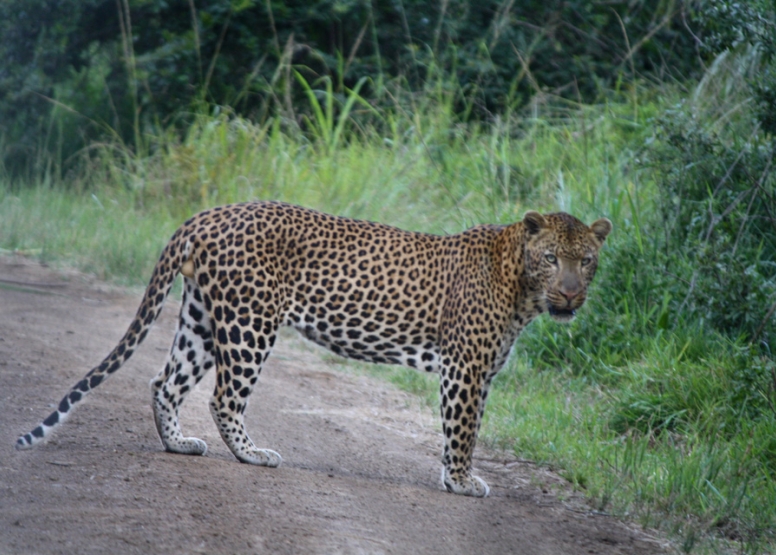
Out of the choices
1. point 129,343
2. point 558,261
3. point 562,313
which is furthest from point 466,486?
point 129,343

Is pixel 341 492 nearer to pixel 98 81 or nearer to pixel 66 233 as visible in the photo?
pixel 66 233

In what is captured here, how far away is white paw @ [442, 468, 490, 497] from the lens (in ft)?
16.2

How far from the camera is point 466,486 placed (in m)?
4.96

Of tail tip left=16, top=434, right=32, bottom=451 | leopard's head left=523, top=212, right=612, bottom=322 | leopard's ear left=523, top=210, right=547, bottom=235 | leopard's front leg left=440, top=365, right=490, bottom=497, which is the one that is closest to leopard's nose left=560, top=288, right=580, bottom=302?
leopard's head left=523, top=212, right=612, bottom=322

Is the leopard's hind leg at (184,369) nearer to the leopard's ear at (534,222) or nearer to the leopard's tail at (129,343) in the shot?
the leopard's tail at (129,343)

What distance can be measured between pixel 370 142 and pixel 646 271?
4.71 meters

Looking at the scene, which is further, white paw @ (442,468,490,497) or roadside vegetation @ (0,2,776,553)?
roadside vegetation @ (0,2,776,553)

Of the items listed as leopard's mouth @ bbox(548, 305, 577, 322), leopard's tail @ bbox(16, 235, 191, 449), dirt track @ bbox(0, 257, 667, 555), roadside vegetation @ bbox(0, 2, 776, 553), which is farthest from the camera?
roadside vegetation @ bbox(0, 2, 776, 553)

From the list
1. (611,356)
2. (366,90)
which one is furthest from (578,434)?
(366,90)

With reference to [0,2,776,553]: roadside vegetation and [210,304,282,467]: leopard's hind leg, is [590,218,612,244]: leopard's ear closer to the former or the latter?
[0,2,776,553]: roadside vegetation

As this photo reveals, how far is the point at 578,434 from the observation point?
6.05 m

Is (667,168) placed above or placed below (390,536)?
above

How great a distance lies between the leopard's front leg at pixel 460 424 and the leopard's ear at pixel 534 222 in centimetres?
77

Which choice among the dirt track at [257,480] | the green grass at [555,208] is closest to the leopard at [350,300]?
the dirt track at [257,480]
